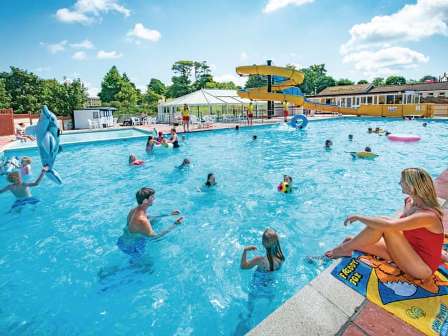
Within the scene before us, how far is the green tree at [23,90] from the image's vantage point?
37531 mm

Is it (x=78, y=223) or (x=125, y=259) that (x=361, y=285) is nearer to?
(x=125, y=259)

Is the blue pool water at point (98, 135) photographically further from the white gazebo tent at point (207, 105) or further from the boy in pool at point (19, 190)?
the boy in pool at point (19, 190)

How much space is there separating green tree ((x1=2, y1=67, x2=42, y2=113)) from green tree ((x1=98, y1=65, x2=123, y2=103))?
11.8 meters

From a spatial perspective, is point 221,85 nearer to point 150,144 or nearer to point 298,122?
point 298,122

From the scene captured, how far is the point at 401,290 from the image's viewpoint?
2691mm

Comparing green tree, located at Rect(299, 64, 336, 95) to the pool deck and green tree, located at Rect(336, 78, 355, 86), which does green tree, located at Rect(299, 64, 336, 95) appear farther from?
the pool deck

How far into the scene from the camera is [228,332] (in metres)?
3.17

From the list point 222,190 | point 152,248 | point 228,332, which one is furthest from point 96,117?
point 228,332

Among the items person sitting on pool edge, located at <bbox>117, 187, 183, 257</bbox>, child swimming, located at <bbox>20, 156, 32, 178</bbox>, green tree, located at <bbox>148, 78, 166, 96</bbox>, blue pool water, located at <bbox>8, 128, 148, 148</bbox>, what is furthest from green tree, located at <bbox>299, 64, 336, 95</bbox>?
person sitting on pool edge, located at <bbox>117, 187, 183, 257</bbox>

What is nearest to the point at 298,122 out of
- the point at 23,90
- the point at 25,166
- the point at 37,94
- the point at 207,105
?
the point at 207,105

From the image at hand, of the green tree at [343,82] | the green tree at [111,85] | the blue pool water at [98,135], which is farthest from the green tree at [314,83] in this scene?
the blue pool water at [98,135]

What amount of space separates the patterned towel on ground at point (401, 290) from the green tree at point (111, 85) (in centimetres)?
5823

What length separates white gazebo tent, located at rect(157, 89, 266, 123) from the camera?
28.0 meters

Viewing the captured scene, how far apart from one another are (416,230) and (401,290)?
0.62 metres
